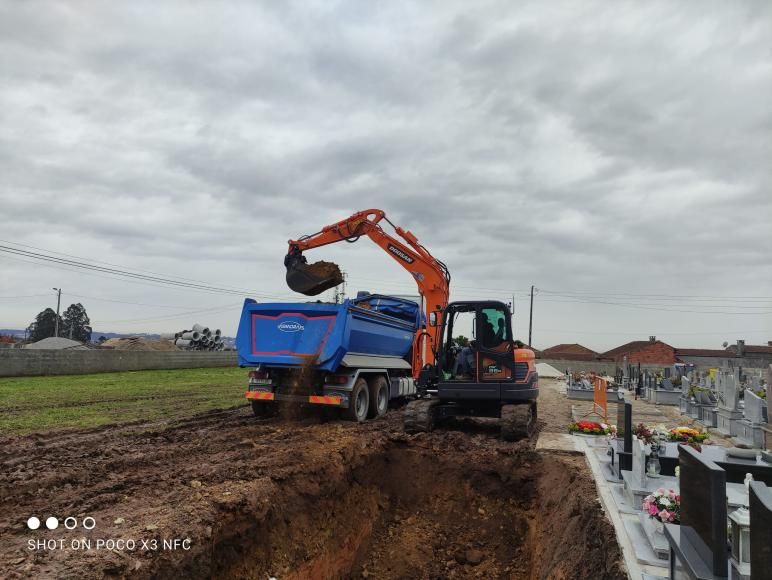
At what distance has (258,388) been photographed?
432 inches

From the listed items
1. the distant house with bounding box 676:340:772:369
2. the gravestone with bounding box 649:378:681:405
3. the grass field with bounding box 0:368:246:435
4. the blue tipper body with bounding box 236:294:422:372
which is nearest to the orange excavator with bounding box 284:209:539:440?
the blue tipper body with bounding box 236:294:422:372

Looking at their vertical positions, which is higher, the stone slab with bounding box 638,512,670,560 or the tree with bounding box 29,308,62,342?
the tree with bounding box 29,308,62,342

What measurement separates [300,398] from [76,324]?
71391mm

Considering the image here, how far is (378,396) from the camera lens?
40.0ft

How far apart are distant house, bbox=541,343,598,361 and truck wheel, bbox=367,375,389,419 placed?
43.7m

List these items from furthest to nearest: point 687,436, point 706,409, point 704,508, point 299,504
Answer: point 706,409 → point 687,436 → point 299,504 → point 704,508

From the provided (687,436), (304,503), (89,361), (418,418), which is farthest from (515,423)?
(89,361)

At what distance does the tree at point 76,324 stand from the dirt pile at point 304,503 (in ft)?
229

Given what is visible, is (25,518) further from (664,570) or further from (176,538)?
(664,570)

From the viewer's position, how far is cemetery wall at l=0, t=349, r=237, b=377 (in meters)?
20.5

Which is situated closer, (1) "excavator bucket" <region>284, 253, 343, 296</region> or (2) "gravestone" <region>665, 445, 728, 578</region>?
(2) "gravestone" <region>665, 445, 728, 578</region>

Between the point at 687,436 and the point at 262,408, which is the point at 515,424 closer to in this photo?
the point at 687,436

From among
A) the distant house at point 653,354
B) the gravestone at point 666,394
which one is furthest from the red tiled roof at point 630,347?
the gravestone at point 666,394

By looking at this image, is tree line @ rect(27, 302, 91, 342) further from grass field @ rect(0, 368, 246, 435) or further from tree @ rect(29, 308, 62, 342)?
grass field @ rect(0, 368, 246, 435)
